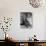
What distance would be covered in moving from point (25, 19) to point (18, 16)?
0.85ft

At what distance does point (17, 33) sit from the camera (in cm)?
412

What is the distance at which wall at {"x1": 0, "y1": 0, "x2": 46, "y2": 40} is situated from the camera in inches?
162

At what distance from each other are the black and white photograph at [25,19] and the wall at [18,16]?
0.34ft

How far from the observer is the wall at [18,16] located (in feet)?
13.5

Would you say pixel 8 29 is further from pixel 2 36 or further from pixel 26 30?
pixel 26 30

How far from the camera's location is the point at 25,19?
166 inches

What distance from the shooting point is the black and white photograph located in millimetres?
4176

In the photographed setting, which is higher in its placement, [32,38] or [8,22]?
[8,22]

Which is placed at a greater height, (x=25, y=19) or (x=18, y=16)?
(x=18, y=16)

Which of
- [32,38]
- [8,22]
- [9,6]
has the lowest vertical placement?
[32,38]

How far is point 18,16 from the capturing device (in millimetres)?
4180

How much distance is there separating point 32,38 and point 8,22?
96 cm

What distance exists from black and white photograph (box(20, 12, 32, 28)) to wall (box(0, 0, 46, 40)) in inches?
4.0

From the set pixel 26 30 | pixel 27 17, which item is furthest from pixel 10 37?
pixel 27 17
